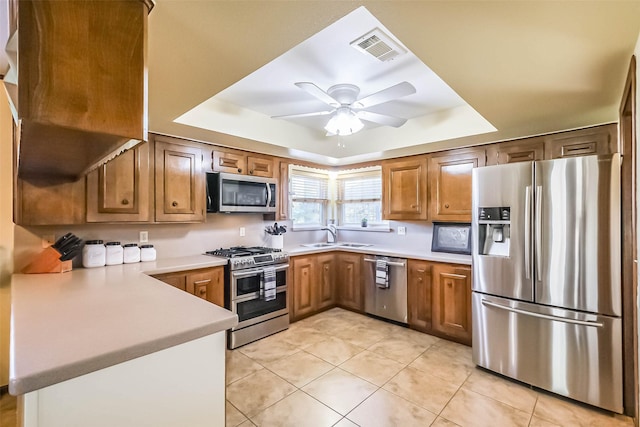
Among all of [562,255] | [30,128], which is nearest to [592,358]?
[562,255]

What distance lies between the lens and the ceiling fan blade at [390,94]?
195 cm

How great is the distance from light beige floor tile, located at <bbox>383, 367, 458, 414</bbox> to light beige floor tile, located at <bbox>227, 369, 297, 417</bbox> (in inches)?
32.3

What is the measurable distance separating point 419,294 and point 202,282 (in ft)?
7.68

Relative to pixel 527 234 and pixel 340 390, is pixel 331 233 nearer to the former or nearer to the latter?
pixel 340 390

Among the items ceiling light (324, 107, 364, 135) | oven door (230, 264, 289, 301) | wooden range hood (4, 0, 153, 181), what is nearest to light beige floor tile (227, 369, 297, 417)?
oven door (230, 264, 289, 301)

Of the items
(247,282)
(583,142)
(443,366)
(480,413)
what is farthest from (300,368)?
(583,142)

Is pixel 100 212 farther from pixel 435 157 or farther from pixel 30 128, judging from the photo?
pixel 435 157

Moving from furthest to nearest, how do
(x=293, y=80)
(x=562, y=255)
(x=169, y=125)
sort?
(x=169, y=125), (x=293, y=80), (x=562, y=255)

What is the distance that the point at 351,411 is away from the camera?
79.7 inches

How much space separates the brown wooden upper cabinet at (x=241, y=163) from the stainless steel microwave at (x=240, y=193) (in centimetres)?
12

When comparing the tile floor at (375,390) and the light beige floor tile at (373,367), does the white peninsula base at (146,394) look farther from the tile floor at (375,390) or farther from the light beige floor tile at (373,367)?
the light beige floor tile at (373,367)

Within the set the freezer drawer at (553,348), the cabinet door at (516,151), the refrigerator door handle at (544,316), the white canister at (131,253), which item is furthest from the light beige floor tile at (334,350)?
the cabinet door at (516,151)

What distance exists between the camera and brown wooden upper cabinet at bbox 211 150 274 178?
326 cm

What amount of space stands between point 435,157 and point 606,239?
1.80 metres
